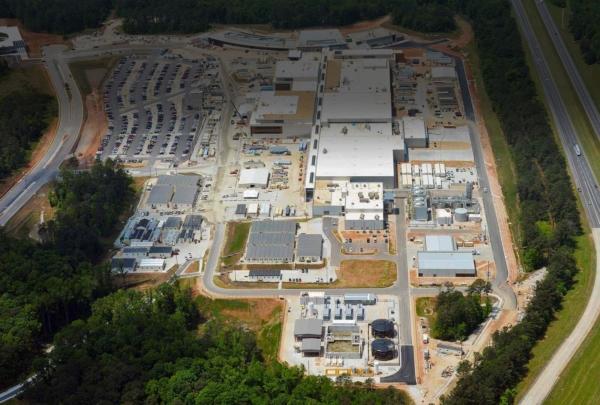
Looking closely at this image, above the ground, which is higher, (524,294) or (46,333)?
(524,294)

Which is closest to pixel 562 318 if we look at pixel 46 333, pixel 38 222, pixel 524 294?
pixel 524 294

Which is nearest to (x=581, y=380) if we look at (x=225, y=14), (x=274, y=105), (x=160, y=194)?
(x=160, y=194)

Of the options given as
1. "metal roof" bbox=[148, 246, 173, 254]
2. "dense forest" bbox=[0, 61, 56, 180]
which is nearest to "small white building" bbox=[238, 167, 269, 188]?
"metal roof" bbox=[148, 246, 173, 254]

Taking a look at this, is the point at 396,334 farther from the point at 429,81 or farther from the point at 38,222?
the point at 429,81

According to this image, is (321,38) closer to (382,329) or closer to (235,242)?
(235,242)

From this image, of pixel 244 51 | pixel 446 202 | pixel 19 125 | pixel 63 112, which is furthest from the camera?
pixel 244 51

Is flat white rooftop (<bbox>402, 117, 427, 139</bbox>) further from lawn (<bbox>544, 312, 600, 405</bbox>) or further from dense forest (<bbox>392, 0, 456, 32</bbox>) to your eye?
lawn (<bbox>544, 312, 600, 405</bbox>)
